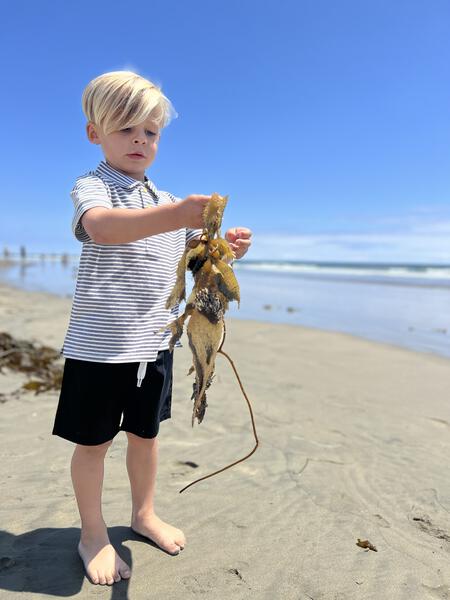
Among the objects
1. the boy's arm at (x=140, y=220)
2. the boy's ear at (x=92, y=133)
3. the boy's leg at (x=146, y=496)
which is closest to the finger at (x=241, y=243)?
the boy's arm at (x=140, y=220)

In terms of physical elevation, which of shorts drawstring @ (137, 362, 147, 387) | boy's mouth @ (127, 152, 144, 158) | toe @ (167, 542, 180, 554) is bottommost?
toe @ (167, 542, 180, 554)

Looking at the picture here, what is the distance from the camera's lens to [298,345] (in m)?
8.37

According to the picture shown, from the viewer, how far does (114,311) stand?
2248 millimetres

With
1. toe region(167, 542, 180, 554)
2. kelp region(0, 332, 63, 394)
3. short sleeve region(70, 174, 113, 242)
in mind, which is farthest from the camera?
kelp region(0, 332, 63, 394)

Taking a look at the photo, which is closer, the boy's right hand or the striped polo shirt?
the boy's right hand

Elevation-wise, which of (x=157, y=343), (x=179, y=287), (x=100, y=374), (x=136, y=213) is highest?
(x=136, y=213)

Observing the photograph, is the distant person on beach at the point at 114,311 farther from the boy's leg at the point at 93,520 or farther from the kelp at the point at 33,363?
the kelp at the point at 33,363

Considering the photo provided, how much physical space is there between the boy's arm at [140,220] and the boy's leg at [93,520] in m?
1.05

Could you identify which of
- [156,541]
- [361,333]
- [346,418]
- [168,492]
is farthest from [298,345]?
[156,541]

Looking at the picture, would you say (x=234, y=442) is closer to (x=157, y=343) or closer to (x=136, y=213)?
(x=157, y=343)

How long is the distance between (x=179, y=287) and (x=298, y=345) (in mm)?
6666

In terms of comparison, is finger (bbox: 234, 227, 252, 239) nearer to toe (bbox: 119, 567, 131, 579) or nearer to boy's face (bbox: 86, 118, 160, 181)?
boy's face (bbox: 86, 118, 160, 181)

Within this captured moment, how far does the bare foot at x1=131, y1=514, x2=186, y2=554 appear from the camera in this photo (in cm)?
252

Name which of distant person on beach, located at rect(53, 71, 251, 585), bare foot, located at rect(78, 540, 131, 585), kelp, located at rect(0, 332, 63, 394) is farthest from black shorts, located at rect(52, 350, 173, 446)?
kelp, located at rect(0, 332, 63, 394)
